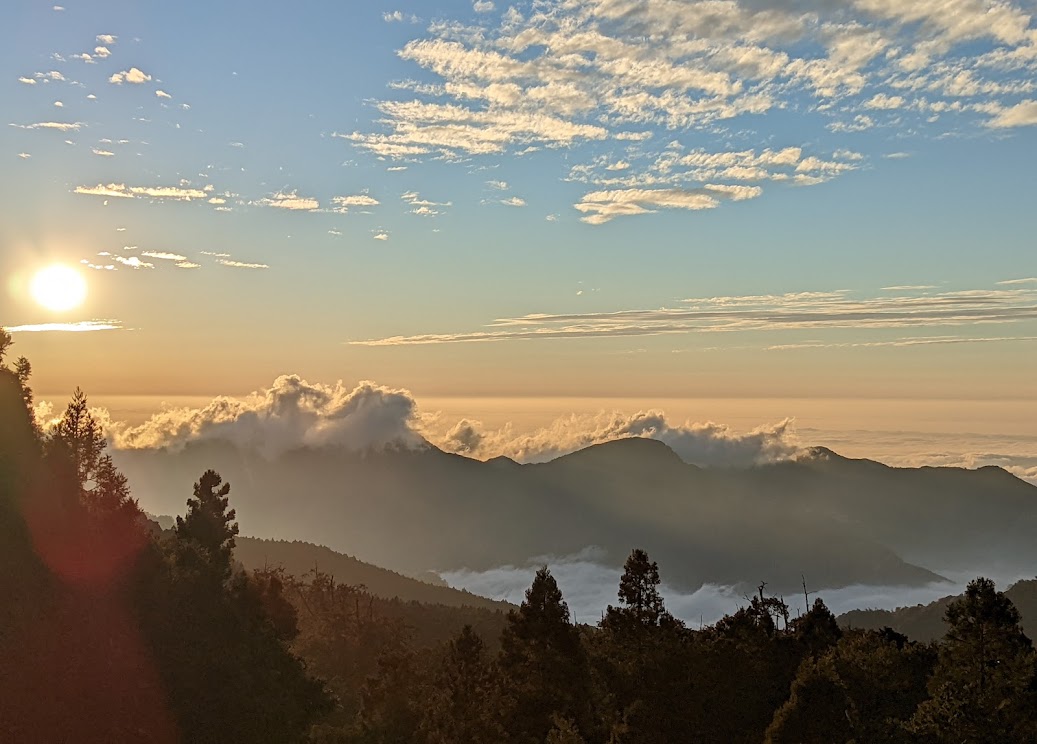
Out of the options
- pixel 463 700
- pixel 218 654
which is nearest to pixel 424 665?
pixel 218 654

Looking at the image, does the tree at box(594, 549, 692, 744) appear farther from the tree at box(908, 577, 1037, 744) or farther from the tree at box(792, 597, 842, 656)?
the tree at box(908, 577, 1037, 744)

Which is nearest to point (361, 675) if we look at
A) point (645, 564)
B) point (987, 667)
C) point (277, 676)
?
point (277, 676)

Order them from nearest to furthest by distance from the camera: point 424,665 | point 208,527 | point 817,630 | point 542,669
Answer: point 542,669, point 817,630, point 208,527, point 424,665

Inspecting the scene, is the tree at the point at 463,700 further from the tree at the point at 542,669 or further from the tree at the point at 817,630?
the tree at the point at 817,630

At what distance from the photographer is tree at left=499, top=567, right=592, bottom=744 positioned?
54.1m

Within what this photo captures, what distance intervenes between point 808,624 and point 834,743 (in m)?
21.0

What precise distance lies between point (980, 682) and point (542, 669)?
81.7ft

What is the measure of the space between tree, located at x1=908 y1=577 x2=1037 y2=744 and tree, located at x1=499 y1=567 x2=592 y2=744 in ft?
67.7

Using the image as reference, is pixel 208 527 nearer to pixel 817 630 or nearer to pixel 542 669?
pixel 542 669

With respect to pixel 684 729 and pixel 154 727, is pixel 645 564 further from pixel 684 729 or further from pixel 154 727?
pixel 154 727

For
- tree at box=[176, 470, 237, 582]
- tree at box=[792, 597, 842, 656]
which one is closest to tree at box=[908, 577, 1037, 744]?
tree at box=[792, 597, 842, 656]

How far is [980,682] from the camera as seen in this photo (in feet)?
126

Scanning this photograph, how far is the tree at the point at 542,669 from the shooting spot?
54.1 meters

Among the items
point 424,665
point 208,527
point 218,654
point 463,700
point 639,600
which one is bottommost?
point 424,665
